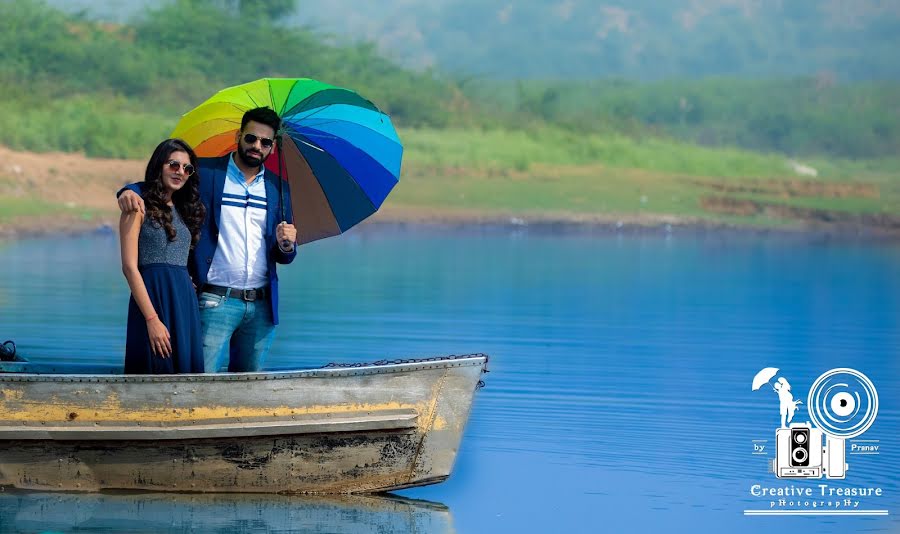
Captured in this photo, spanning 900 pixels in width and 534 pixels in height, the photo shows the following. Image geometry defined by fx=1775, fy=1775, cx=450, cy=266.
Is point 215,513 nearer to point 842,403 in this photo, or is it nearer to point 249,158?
point 249,158

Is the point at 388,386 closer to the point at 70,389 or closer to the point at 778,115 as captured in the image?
the point at 70,389

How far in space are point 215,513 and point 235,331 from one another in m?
1.03

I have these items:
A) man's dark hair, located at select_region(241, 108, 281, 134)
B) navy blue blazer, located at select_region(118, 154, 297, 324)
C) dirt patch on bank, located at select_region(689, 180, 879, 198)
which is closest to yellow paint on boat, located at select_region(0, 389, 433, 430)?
navy blue blazer, located at select_region(118, 154, 297, 324)

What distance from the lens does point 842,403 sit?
1228 cm

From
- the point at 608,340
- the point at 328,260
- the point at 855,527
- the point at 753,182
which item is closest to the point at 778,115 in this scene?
the point at 753,182

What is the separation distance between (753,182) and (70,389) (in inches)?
1478

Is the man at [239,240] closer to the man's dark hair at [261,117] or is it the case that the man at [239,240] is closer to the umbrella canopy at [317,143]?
the man's dark hair at [261,117]

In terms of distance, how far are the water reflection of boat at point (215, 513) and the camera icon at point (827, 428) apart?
2.28 m

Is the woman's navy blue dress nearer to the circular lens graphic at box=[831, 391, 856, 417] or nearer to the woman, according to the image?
the woman

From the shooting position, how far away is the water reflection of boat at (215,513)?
331 inches

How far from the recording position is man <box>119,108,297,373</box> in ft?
29.1

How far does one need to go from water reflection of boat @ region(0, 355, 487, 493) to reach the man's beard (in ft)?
3.52

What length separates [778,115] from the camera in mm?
56938

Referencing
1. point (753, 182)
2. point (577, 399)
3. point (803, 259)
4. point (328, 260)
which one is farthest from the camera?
point (753, 182)
